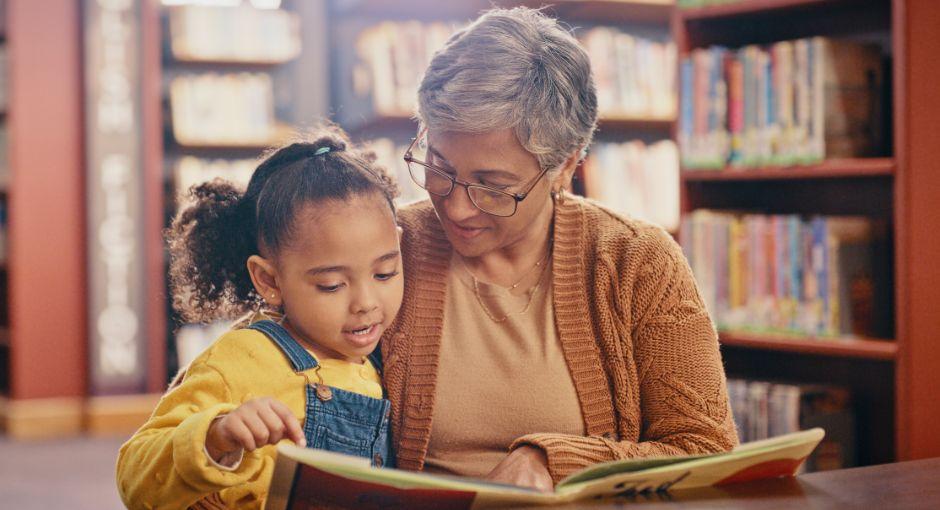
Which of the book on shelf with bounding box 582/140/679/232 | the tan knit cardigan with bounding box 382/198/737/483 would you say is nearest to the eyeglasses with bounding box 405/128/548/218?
the tan knit cardigan with bounding box 382/198/737/483

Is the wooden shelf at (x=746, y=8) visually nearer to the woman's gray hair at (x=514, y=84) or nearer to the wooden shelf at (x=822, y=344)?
the wooden shelf at (x=822, y=344)

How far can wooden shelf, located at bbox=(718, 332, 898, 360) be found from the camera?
2.45 m

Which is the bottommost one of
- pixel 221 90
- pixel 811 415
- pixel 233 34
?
pixel 811 415

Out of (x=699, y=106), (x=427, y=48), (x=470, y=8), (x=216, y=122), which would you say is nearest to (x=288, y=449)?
(x=699, y=106)

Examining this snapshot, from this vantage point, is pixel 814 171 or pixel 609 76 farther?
pixel 609 76

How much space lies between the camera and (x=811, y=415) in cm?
267

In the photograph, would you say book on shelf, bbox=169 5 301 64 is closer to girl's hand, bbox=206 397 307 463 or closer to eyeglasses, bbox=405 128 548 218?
eyeglasses, bbox=405 128 548 218

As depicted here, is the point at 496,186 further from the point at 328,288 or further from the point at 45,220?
the point at 45,220

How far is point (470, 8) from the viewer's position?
4.23m

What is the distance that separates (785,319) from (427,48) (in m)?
1.93

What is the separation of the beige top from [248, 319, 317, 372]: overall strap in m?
0.26

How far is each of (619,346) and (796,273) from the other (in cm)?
125

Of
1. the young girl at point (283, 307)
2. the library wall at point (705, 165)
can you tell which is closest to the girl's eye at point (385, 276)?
the young girl at point (283, 307)

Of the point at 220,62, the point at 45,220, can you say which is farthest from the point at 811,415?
the point at 45,220
